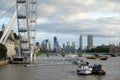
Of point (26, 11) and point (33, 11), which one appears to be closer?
point (26, 11)

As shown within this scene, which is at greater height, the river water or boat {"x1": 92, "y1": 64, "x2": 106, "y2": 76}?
boat {"x1": 92, "y1": 64, "x2": 106, "y2": 76}

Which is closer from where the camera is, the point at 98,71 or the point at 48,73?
the point at 98,71

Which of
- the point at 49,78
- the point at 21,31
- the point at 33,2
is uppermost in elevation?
the point at 33,2

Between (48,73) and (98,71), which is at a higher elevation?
(98,71)

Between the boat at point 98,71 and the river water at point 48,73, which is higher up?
the boat at point 98,71

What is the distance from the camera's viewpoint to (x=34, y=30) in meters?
107

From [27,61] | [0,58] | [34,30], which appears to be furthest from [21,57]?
[34,30]

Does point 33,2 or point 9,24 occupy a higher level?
point 33,2

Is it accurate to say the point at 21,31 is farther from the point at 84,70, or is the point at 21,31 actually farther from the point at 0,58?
the point at 84,70

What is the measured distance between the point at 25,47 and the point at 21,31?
577cm

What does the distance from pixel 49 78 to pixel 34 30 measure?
60770 millimetres

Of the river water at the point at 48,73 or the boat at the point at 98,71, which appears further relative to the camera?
the boat at the point at 98,71

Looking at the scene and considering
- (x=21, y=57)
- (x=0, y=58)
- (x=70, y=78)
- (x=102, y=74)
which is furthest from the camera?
(x=21, y=57)

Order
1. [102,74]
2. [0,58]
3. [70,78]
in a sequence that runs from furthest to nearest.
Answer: [0,58], [102,74], [70,78]
